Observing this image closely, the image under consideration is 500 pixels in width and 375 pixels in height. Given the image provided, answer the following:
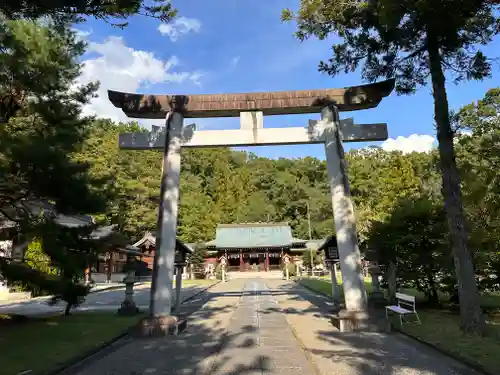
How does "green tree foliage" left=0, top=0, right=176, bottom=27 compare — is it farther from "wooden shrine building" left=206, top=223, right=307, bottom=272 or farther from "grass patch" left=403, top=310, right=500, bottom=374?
"wooden shrine building" left=206, top=223, right=307, bottom=272

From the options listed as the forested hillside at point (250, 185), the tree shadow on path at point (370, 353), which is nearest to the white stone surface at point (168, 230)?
the tree shadow on path at point (370, 353)

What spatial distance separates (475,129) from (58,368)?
1794cm

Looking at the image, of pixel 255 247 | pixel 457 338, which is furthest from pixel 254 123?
pixel 255 247

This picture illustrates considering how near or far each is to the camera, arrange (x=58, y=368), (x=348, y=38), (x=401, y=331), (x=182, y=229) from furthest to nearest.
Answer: (x=182, y=229)
(x=348, y=38)
(x=401, y=331)
(x=58, y=368)

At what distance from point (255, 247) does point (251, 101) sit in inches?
1188

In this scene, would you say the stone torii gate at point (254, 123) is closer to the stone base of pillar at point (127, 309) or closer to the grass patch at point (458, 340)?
the grass patch at point (458, 340)

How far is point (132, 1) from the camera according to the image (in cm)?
518

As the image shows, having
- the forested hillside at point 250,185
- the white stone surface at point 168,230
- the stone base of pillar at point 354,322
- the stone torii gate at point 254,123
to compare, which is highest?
the forested hillside at point 250,185

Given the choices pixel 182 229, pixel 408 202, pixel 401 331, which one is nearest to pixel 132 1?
pixel 401 331

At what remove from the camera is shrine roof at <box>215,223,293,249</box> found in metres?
→ 37.8

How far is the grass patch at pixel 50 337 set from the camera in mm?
5468

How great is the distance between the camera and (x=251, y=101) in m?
8.88

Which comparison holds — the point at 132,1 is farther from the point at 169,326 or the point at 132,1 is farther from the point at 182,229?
the point at 182,229

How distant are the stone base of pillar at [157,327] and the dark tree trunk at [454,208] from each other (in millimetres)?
5527
